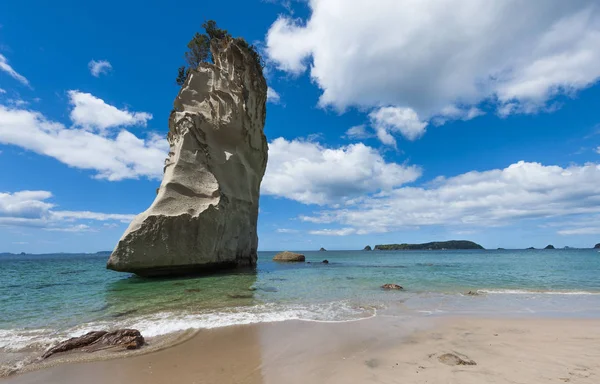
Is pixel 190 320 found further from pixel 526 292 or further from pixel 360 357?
pixel 526 292

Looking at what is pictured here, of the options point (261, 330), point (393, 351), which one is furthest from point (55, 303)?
point (393, 351)

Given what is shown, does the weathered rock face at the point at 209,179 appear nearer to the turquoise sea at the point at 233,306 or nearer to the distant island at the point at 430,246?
the turquoise sea at the point at 233,306

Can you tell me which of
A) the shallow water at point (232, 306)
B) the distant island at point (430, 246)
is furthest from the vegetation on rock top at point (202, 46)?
the distant island at point (430, 246)

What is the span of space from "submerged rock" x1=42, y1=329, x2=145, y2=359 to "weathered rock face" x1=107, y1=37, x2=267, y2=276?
1170 cm

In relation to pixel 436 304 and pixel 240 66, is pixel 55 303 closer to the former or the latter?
pixel 436 304

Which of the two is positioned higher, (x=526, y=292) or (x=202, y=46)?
(x=202, y=46)

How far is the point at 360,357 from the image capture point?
502 cm

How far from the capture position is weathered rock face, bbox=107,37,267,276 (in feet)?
56.3

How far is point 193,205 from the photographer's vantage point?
1905 cm

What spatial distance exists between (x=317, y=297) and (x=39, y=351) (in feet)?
26.7

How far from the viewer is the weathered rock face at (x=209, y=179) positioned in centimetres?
1716

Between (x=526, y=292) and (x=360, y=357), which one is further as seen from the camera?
(x=526, y=292)

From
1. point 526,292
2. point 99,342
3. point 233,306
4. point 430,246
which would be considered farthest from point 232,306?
point 430,246

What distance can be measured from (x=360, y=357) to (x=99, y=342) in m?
5.07
